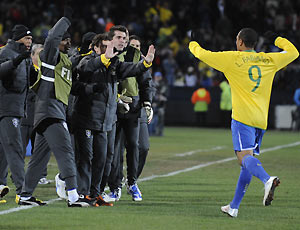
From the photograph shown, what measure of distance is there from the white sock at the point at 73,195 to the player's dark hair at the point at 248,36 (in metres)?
2.59

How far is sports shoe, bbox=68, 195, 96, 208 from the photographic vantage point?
29.7 feet

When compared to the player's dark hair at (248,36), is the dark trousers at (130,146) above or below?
below

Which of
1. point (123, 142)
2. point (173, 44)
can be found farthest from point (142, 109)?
point (173, 44)

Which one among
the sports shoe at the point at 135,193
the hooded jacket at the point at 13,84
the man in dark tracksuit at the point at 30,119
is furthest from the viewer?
the man in dark tracksuit at the point at 30,119

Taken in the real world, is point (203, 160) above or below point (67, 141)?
below

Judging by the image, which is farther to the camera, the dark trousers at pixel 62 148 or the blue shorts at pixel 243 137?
the dark trousers at pixel 62 148

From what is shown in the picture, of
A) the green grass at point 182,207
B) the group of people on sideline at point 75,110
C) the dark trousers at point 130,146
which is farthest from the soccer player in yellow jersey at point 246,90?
the dark trousers at point 130,146

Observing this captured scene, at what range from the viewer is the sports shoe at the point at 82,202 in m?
9.05

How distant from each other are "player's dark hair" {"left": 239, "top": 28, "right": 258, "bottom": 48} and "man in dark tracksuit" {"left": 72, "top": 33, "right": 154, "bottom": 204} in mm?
1351

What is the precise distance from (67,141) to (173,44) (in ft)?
80.1

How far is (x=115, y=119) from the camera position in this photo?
31.5 ft

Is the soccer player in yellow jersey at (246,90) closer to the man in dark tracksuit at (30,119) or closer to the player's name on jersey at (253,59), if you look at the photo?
the player's name on jersey at (253,59)

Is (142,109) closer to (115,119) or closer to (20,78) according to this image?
(115,119)

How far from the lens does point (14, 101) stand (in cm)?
965
